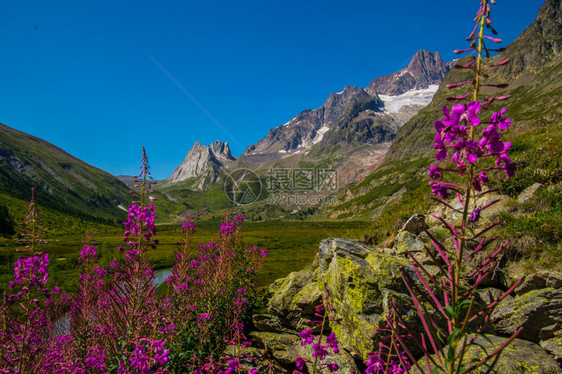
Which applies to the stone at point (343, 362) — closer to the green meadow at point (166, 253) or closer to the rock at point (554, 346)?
the rock at point (554, 346)

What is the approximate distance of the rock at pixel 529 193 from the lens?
9.02 m

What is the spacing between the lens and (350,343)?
729 cm

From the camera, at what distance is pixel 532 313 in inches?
240

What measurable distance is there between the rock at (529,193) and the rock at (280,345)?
28.3 ft

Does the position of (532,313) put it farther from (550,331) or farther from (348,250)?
(348,250)

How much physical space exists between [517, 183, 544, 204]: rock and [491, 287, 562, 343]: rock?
12.9 feet

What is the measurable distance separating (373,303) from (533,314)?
3.35 meters

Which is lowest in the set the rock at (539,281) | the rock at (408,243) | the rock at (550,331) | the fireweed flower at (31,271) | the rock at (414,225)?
the rock at (550,331)

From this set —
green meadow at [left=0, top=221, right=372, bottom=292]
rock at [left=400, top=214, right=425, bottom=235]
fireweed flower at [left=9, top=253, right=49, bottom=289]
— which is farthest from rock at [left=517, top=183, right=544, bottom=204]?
fireweed flower at [left=9, top=253, right=49, bottom=289]

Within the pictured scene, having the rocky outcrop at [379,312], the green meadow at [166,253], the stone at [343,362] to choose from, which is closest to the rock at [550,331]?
the rocky outcrop at [379,312]

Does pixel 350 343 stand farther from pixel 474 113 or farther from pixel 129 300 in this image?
pixel 474 113

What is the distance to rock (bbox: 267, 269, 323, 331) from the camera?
32.3ft

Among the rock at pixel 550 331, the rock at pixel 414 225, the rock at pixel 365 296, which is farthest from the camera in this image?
the rock at pixel 414 225

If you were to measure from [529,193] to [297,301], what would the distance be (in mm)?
8687
